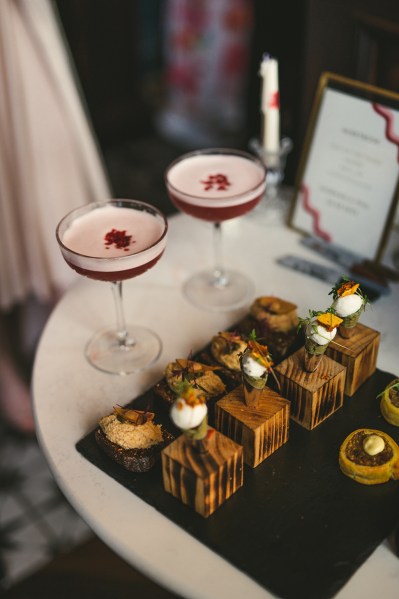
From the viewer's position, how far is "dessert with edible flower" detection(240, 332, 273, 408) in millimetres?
1024

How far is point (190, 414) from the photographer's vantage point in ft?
3.11

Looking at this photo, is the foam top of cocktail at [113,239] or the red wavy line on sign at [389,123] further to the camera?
the red wavy line on sign at [389,123]

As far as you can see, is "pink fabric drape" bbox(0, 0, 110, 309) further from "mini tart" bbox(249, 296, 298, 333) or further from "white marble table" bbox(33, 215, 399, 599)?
"mini tart" bbox(249, 296, 298, 333)

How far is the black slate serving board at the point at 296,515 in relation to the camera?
0.95 metres

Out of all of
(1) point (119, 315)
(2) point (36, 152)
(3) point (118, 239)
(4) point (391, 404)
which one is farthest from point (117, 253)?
(2) point (36, 152)

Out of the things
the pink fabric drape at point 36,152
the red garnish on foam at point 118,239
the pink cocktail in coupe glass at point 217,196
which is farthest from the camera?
the pink fabric drape at point 36,152

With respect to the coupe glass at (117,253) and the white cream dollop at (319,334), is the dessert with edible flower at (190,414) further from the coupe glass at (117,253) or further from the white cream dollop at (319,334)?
the coupe glass at (117,253)

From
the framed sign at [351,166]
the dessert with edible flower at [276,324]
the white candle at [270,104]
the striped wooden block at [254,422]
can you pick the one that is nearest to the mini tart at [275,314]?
the dessert with edible flower at [276,324]

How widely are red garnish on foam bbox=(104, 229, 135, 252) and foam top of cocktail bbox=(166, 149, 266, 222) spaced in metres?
0.15

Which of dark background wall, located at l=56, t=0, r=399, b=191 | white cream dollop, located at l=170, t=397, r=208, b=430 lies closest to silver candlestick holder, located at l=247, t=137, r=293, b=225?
dark background wall, located at l=56, t=0, r=399, b=191

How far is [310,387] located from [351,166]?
0.64m

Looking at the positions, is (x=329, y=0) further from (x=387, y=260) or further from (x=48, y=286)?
(x=48, y=286)

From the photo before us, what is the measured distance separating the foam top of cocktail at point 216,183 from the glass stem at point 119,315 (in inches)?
8.4

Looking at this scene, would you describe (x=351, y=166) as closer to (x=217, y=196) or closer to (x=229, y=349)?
(x=217, y=196)
